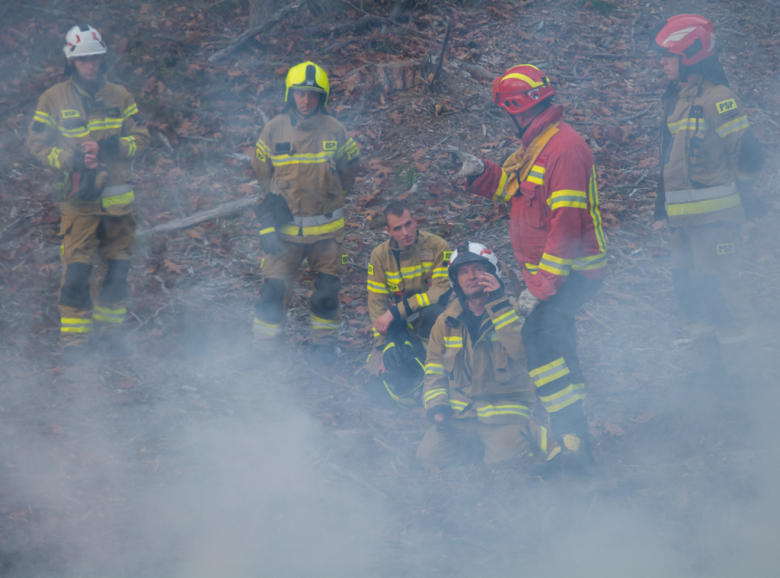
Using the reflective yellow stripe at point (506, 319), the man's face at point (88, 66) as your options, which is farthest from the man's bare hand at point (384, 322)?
the man's face at point (88, 66)

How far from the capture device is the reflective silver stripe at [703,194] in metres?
4.75

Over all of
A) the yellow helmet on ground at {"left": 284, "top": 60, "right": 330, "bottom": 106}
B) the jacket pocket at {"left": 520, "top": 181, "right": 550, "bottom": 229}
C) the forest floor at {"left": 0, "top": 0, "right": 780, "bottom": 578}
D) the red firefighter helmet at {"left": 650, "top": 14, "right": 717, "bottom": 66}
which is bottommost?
the forest floor at {"left": 0, "top": 0, "right": 780, "bottom": 578}

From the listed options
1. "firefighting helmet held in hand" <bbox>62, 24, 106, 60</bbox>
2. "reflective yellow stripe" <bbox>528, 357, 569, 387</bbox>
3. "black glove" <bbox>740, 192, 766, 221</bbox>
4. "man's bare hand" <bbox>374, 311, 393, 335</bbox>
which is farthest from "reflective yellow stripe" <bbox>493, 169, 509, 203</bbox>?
"firefighting helmet held in hand" <bbox>62, 24, 106, 60</bbox>

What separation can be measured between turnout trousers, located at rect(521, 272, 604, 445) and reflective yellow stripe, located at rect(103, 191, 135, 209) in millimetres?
3743

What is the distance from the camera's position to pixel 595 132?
29.3 feet

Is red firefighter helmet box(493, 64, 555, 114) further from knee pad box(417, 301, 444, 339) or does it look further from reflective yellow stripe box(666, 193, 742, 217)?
knee pad box(417, 301, 444, 339)

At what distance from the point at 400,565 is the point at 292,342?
280 cm

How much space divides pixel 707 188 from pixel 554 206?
1.65m

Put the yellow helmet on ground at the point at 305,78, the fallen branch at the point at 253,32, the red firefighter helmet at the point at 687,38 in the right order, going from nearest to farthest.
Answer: the red firefighter helmet at the point at 687,38 → the yellow helmet on ground at the point at 305,78 → the fallen branch at the point at 253,32

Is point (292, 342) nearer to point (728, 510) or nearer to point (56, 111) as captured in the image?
point (56, 111)

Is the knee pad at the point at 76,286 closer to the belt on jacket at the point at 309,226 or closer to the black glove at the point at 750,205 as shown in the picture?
the belt on jacket at the point at 309,226

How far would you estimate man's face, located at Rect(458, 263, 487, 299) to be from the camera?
436cm

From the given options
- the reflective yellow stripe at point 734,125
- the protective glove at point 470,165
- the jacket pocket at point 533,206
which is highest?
the reflective yellow stripe at point 734,125

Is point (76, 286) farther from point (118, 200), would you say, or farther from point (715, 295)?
point (715, 295)
